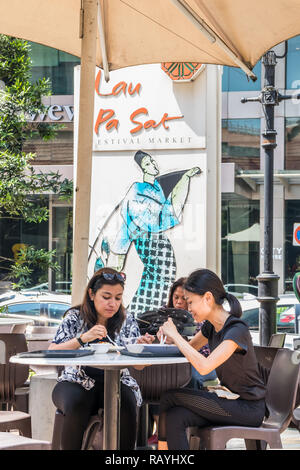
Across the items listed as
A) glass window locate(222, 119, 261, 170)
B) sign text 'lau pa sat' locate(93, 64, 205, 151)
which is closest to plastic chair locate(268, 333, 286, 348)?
sign text 'lau pa sat' locate(93, 64, 205, 151)

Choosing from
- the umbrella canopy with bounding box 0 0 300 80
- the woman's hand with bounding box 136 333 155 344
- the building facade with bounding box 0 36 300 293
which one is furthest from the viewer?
the building facade with bounding box 0 36 300 293

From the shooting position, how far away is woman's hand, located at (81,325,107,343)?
155 inches

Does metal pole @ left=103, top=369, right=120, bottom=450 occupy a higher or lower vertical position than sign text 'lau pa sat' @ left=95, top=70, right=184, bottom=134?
lower

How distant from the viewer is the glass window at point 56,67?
1677cm

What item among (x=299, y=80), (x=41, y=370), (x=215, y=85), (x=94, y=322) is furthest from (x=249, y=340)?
(x=299, y=80)

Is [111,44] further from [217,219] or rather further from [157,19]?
[217,219]

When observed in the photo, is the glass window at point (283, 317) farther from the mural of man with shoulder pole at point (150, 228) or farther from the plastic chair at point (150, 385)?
the plastic chair at point (150, 385)

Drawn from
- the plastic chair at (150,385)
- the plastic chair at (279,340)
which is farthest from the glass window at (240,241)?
the plastic chair at (150,385)

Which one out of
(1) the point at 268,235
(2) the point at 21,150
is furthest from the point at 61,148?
(1) the point at 268,235

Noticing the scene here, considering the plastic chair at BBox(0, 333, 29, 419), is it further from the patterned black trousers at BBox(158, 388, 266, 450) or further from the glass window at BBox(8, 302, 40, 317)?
the glass window at BBox(8, 302, 40, 317)

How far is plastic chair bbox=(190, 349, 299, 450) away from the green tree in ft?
15.2

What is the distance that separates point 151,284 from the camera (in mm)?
9617

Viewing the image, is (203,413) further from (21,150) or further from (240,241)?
(240,241)
